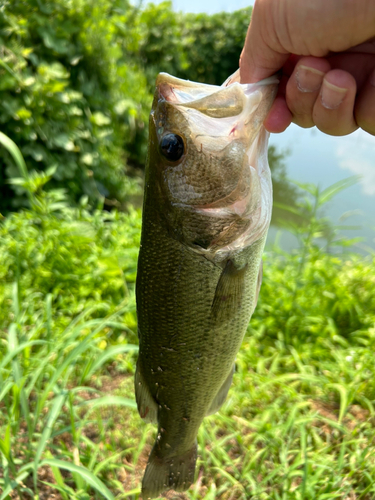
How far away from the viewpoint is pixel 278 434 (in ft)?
6.36

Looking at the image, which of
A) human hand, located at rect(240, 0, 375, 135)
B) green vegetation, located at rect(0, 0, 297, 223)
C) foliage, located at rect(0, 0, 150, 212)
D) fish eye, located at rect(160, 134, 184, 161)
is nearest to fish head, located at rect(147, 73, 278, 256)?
fish eye, located at rect(160, 134, 184, 161)

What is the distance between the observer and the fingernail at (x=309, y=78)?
1.18 m

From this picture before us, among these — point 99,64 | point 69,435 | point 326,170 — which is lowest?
point 69,435

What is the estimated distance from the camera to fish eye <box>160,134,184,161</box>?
1.10m

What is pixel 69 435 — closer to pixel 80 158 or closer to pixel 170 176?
pixel 170 176

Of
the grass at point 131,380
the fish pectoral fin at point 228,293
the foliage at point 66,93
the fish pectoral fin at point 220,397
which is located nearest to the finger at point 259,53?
the fish pectoral fin at point 228,293

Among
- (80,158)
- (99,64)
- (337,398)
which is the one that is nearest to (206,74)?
(99,64)

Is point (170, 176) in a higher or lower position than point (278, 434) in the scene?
higher

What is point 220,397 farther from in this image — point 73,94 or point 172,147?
point 73,94

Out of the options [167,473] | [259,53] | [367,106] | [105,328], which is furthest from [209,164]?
[105,328]

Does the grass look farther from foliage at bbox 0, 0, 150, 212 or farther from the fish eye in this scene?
foliage at bbox 0, 0, 150, 212

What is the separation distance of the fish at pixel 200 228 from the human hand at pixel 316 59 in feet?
0.30

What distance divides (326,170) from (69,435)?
20.5ft

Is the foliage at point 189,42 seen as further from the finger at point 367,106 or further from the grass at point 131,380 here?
the finger at point 367,106
